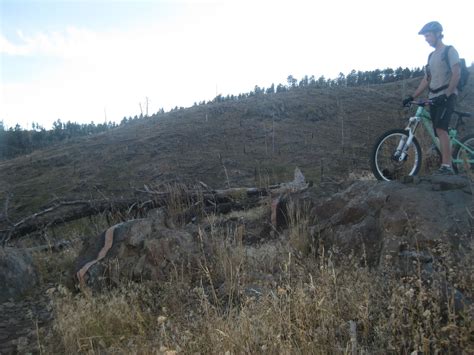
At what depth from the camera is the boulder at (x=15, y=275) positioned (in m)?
5.12

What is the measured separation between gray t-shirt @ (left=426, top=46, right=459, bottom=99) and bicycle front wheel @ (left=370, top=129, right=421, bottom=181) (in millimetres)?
761

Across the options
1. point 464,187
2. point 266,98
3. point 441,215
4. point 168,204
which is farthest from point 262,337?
point 266,98

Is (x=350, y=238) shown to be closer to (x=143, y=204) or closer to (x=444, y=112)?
(x=444, y=112)

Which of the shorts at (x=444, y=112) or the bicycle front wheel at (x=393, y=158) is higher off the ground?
the shorts at (x=444, y=112)

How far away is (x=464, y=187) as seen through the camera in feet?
15.4

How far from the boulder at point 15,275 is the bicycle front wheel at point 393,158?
5.15 meters

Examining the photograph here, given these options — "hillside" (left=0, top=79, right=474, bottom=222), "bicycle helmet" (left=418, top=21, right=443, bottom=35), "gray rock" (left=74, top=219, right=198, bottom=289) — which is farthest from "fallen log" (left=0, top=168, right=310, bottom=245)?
"hillside" (left=0, top=79, right=474, bottom=222)

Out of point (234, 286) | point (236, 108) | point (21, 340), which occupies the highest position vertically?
point (236, 108)

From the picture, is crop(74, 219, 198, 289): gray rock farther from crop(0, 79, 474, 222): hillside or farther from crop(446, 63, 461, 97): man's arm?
crop(0, 79, 474, 222): hillside

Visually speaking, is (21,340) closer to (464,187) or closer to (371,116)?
(464,187)

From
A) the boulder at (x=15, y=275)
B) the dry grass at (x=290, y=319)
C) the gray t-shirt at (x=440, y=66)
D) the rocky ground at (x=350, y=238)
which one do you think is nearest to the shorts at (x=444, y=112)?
the gray t-shirt at (x=440, y=66)

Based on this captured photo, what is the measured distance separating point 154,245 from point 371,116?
2275 centimetres

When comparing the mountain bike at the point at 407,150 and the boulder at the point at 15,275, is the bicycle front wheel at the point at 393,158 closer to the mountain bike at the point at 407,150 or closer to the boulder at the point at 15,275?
the mountain bike at the point at 407,150

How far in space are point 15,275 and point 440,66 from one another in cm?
642
